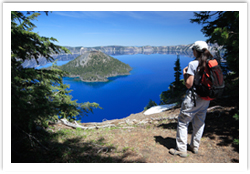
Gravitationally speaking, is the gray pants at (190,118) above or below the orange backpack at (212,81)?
below

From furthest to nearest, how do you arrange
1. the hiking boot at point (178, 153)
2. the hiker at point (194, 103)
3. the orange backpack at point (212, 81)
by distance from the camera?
the hiking boot at point (178, 153) → the hiker at point (194, 103) → the orange backpack at point (212, 81)

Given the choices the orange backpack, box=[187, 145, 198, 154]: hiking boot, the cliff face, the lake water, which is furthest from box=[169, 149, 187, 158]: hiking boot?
the cliff face

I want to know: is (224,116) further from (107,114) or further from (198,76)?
(107,114)

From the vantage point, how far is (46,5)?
11.1ft

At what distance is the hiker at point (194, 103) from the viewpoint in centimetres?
283

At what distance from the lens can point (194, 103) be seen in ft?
9.84

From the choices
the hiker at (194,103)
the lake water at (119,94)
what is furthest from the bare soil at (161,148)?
the lake water at (119,94)

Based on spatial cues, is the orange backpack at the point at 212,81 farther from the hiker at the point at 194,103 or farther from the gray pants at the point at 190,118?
the gray pants at the point at 190,118

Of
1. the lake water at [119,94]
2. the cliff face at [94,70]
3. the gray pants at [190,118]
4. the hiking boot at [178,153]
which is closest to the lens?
the gray pants at [190,118]

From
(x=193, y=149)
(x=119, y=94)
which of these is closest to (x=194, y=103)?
(x=193, y=149)

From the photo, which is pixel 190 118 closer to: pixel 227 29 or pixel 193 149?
pixel 193 149

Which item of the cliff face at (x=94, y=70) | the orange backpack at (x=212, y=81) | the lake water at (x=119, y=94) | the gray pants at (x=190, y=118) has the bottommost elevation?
the lake water at (x=119, y=94)
